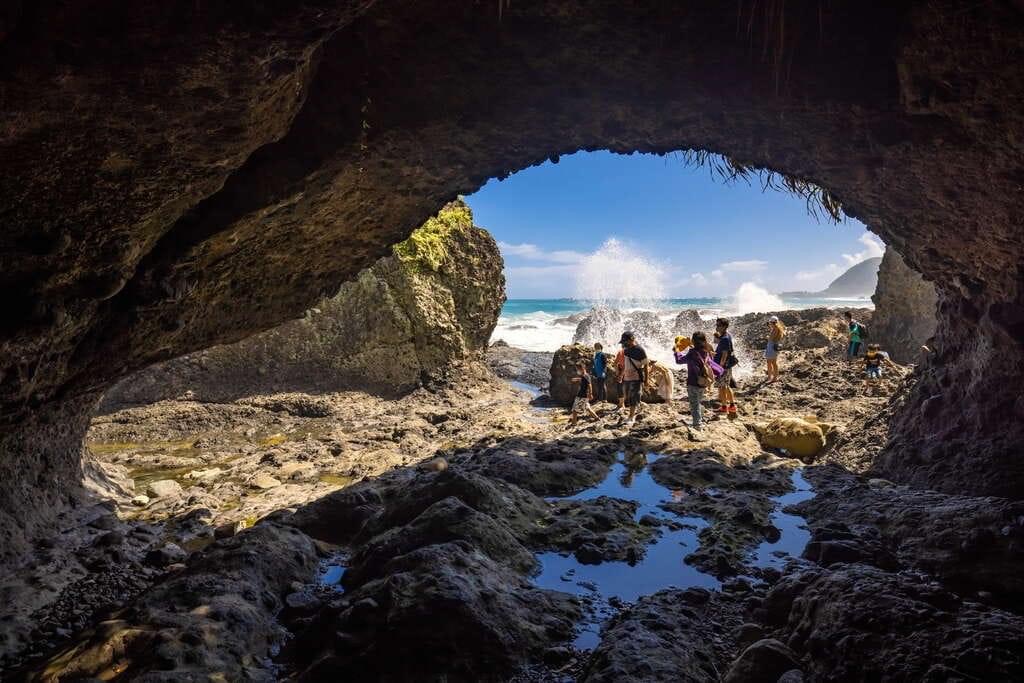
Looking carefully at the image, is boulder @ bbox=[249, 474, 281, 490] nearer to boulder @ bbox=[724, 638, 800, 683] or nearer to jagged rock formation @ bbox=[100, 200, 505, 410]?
jagged rock formation @ bbox=[100, 200, 505, 410]

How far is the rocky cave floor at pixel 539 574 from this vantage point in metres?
2.93

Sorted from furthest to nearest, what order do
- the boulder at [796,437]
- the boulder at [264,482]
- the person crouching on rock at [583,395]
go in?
the person crouching on rock at [583,395]
the boulder at [796,437]
the boulder at [264,482]

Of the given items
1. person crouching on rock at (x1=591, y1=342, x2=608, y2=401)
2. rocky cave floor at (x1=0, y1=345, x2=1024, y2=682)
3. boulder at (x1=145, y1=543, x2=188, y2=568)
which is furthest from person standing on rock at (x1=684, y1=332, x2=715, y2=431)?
boulder at (x1=145, y1=543, x2=188, y2=568)

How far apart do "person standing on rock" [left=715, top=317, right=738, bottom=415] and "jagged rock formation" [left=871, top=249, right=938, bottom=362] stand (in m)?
10.4

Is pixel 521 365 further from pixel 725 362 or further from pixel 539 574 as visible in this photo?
pixel 539 574

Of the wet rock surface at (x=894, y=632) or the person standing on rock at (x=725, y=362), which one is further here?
the person standing on rock at (x=725, y=362)

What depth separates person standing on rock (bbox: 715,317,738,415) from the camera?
10.8 m

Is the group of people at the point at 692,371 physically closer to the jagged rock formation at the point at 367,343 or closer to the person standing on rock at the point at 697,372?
the person standing on rock at the point at 697,372

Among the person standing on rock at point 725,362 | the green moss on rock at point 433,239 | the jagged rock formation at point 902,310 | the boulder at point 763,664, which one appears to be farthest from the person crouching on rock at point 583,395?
the jagged rock formation at point 902,310

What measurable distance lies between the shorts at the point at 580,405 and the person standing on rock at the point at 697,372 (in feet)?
10.7

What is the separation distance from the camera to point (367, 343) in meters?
14.1

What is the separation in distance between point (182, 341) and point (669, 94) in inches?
216

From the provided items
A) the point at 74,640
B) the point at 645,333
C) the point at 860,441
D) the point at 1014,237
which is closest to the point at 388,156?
the point at 74,640

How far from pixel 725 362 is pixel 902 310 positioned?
11.5 m
